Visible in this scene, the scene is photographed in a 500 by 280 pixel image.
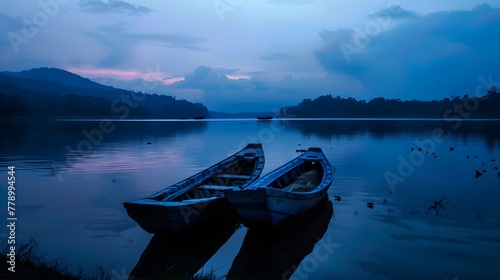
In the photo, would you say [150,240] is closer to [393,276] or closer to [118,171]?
[393,276]

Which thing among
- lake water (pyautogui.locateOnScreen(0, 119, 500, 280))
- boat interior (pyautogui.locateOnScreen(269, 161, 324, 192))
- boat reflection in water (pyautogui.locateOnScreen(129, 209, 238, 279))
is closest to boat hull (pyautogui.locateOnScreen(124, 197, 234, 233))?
boat reflection in water (pyautogui.locateOnScreen(129, 209, 238, 279))

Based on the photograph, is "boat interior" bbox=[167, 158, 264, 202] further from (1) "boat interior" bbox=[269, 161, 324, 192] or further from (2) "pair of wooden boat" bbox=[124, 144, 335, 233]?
(1) "boat interior" bbox=[269, 161, 324, 192]

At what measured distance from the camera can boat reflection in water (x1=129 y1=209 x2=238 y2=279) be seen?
29.5 ft

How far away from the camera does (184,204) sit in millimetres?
9930

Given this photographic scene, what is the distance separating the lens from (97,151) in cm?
3328

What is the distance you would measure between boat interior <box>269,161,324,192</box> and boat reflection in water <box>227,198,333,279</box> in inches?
63.9

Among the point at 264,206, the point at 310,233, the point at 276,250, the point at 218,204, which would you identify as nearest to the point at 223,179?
the point at 218,204

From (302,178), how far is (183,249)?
7157mm

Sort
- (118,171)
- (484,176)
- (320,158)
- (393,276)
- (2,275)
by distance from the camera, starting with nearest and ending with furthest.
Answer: (2,275) < (393,276) < (320,158) < (484,176) < (118,171)

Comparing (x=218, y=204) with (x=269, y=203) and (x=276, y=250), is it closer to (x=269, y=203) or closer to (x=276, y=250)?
(x=269, y=203)

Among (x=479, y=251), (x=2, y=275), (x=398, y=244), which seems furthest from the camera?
(x=398, y=244)

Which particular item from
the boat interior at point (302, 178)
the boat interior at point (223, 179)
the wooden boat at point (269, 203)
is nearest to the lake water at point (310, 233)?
the wooden boat at point (269, 203)

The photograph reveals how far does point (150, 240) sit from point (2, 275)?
5036 mm

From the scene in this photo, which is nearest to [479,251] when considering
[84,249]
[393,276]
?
[393,276]
